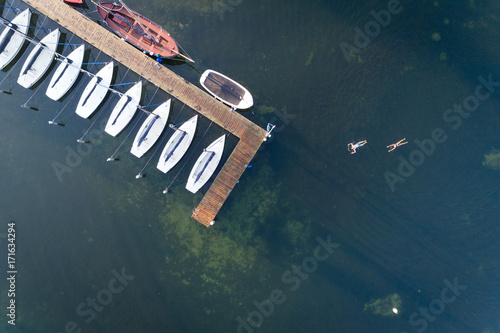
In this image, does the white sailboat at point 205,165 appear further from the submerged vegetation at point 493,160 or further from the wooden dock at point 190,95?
the submerged vegetation at point 493,160

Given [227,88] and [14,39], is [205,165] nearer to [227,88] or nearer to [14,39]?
[227,88]

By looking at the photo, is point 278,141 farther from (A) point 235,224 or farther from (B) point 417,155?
(B) point 417,155

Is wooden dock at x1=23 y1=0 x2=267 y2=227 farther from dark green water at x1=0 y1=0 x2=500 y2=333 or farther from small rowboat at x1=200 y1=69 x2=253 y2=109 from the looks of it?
dark green water at x1=0 y1=0 x2=500 y2=333

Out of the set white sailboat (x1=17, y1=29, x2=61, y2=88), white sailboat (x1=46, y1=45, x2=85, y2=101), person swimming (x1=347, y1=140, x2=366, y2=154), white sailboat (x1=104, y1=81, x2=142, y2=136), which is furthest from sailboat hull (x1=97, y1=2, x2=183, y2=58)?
person swimming (x1=347, y1=140, x2=366, y2=154)

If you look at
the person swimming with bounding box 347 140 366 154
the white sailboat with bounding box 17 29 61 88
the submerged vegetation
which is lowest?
the white sailboat with bounding box 17 29 61 88

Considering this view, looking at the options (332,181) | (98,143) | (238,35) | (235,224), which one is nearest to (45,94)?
(98,143)

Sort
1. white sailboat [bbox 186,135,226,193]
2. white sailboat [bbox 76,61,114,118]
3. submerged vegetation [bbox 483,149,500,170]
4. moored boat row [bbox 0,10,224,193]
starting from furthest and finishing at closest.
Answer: submerged vegetation [bbox 483,149,500,170] < white sailboat [bbox 76,61,114,118] < moored boat row [bbox 0,10,224,193] < white sailboat [bbox 186,135,226,193]
